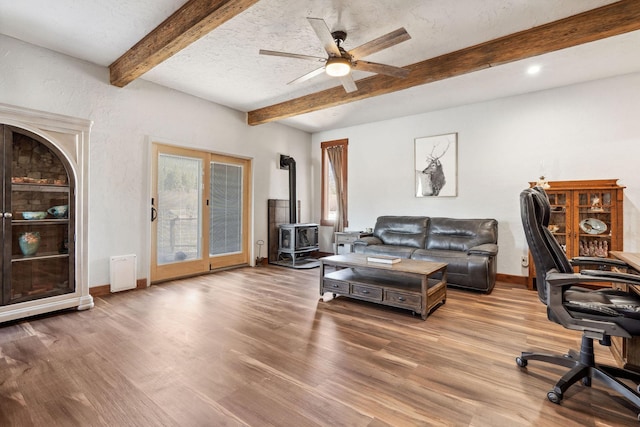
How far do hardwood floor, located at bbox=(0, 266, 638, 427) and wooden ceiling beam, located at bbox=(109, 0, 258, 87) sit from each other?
104 inches

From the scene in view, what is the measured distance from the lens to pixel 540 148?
4.45 m

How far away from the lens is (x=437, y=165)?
17.4ft

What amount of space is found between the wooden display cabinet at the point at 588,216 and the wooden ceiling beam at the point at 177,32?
4.49 meters

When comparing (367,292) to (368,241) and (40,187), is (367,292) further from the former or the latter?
(40,187)

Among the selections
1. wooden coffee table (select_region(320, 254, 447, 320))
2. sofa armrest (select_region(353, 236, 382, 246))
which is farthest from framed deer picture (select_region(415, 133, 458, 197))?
wooden coffee table (select_region(320, 254, 447, 320))

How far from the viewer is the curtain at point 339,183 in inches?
256

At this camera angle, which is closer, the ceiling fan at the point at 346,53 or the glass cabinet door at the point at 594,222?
the ceiling fan at the point at 346,53

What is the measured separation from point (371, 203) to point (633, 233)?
376cm

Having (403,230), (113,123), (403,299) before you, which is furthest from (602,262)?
(113,123)

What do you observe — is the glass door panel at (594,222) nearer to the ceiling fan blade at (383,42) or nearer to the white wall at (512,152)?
the white wall at (512,152)

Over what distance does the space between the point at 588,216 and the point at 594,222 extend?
0.10 meters

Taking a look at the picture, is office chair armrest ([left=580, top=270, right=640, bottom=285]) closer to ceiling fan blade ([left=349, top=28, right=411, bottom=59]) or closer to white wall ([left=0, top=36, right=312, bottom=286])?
ceiling fan blade ([left=349, top=28, right=411, bottom=59])

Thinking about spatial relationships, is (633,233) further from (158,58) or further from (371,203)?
(158,58)

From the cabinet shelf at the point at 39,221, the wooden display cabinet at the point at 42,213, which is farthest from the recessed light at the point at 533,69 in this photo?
the cabinet shelf at the point at 39,221
